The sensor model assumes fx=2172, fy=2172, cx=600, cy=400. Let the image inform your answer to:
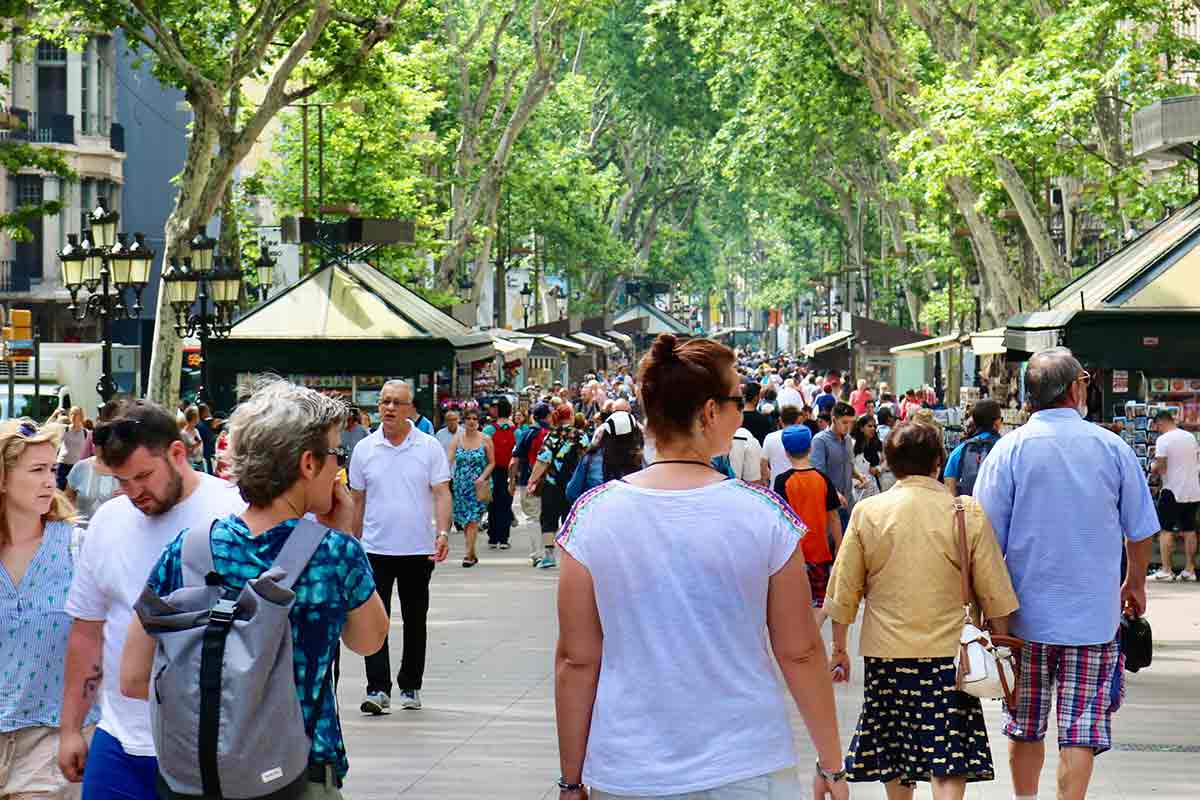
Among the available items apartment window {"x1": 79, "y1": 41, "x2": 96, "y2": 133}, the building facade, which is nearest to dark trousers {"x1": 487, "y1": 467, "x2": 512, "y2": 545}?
the building facade

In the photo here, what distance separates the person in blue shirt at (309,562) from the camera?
4473 mm

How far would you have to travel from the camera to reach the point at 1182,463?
19.6 m

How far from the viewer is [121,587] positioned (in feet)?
17.6

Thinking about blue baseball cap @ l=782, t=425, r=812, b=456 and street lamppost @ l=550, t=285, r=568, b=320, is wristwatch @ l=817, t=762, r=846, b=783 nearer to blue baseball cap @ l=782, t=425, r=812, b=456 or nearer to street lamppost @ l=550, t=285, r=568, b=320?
blue baseball cap @ l=782, t=425, r=812, b=456

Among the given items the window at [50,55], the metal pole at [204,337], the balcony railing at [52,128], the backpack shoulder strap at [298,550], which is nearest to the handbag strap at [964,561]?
the backpack shoulder strap at [298,550]

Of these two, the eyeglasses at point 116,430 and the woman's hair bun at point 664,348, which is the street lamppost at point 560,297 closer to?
the eyeglasses at point 116,430

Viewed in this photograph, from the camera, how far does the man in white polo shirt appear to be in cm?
1098

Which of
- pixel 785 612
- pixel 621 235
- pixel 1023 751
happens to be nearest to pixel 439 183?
pixel 621 235

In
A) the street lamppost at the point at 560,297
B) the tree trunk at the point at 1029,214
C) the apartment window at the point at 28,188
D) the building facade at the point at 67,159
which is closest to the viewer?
the tree trunk at the point at 1029,214

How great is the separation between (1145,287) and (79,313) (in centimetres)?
1112

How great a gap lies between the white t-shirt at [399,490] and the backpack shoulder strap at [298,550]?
Answer: 6394mm

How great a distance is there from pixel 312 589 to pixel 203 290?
20910 mm

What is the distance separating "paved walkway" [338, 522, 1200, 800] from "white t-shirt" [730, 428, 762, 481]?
1.76m

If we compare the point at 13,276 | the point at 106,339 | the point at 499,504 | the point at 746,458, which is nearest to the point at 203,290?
the point at 106,339
